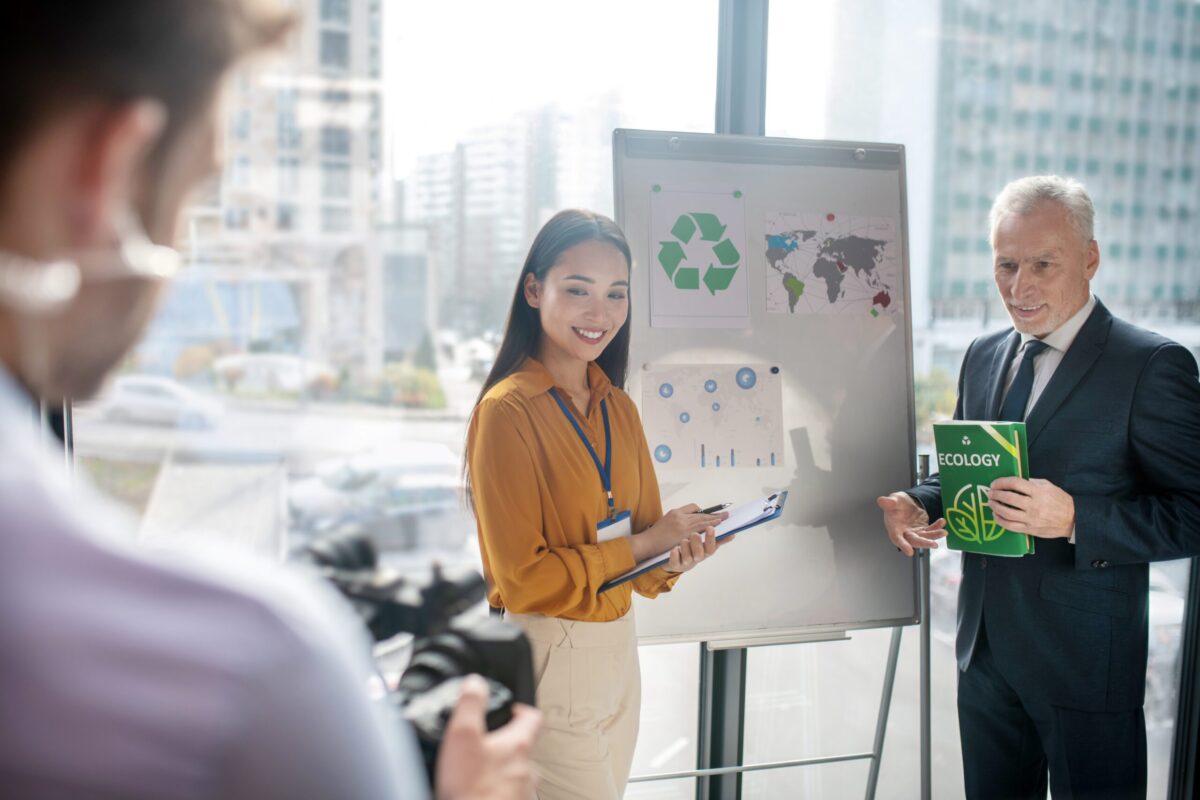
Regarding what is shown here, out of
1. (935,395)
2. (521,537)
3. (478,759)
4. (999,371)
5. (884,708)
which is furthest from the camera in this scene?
(935,395)

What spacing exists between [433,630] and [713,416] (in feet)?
5.29

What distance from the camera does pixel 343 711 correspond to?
455 millimetres

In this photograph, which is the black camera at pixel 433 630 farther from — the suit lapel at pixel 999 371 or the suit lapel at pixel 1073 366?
the suit lapel at pixel 999 371

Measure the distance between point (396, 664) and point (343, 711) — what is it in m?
0.36

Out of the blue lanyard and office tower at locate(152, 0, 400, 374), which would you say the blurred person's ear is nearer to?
the blue lanyard

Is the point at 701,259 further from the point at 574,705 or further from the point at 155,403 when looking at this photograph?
the point at 155,403

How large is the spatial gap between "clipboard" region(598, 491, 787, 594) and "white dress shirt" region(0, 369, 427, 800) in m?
1.31

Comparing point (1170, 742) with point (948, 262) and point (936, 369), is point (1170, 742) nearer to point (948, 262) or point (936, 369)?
point (936, 369)

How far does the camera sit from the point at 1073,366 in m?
1.99

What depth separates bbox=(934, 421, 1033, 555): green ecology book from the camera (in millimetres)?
1885

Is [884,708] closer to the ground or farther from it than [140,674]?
closer to the ground

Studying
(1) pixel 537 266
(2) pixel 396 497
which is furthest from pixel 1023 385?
(2) pixel 396 497

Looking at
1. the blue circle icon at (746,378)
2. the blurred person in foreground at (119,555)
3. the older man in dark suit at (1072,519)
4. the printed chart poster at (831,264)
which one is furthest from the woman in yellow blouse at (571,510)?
the blurred person in foreground at (119,555)

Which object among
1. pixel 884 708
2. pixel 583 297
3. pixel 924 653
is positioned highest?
pixel 583 297
